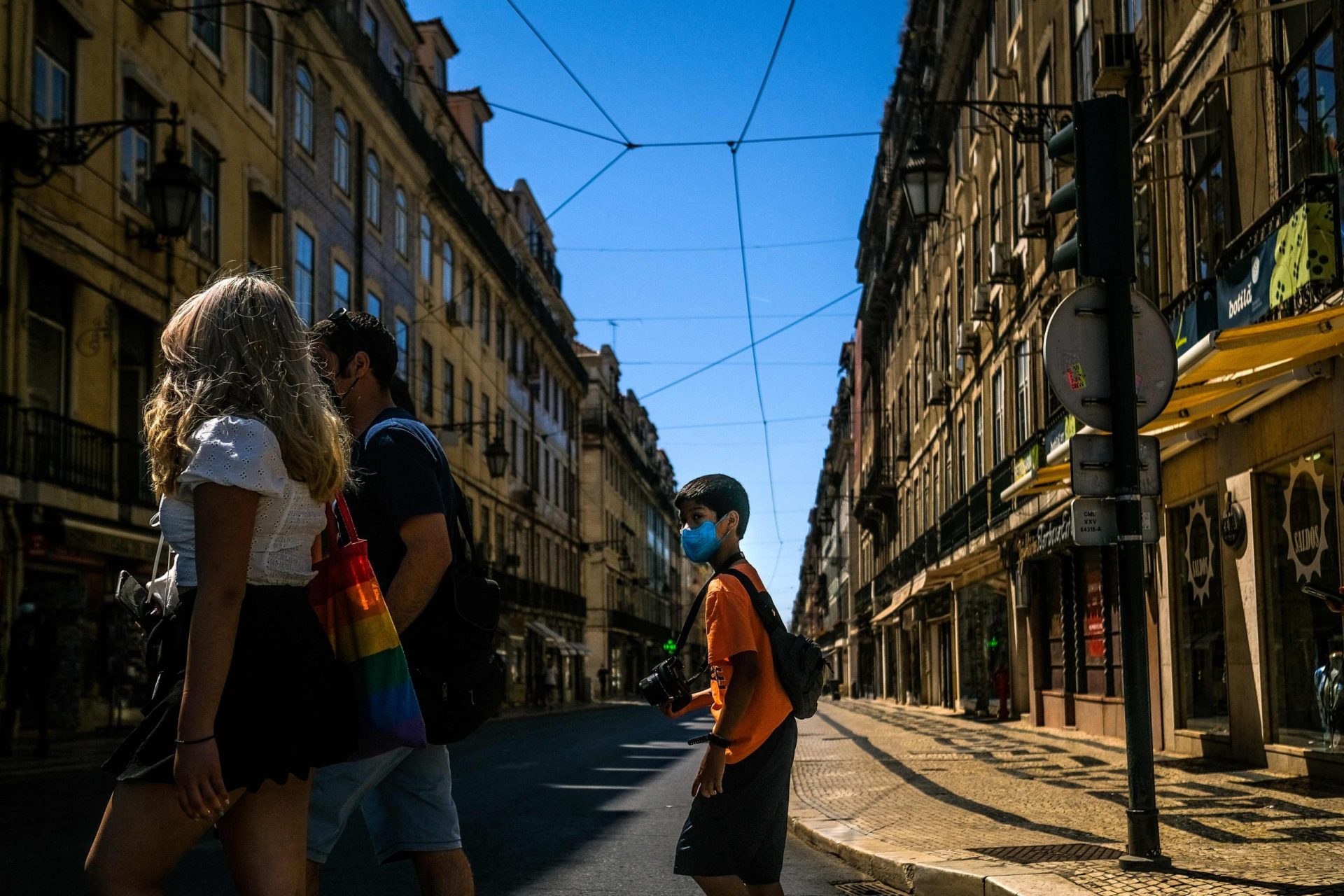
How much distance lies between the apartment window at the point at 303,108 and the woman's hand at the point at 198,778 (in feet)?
89.7

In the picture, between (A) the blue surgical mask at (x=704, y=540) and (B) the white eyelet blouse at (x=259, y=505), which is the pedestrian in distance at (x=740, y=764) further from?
(B) the white eyelet blouse at (x=259, y=505)

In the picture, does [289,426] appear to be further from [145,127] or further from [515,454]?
[515,454]

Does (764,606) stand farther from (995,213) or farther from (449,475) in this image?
(995,213)

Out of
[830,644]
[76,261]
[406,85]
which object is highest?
[406,85]

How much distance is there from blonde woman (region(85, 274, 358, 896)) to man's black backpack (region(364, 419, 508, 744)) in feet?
2.20

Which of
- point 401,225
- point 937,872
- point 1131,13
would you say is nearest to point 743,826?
point 937,872

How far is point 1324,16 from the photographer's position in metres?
10.9

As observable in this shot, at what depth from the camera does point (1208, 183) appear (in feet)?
47.4

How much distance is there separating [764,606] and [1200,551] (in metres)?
11.6

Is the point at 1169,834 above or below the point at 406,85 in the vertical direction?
below

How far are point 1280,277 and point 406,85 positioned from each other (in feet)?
98.1

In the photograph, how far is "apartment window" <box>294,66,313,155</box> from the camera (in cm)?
2897

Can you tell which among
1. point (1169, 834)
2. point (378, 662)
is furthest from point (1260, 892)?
point (378, 662)

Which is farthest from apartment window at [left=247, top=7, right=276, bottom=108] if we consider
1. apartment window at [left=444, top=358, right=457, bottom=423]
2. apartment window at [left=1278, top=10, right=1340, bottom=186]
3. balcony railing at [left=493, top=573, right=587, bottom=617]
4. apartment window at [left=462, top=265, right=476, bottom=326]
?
apartment window at [left=1278, top=10, right=1340, bottom=186]
